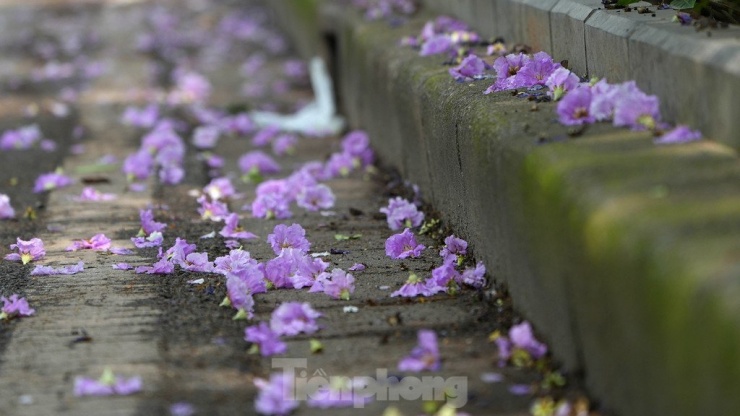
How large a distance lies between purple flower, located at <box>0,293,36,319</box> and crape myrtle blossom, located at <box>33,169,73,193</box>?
164 cm

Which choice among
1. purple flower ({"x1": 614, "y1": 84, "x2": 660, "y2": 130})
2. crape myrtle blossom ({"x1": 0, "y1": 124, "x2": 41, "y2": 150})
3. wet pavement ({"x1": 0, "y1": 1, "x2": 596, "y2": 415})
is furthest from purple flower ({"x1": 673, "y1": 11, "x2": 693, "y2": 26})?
crape myrtle blossom ({"x1": 0, "y1": 124, "x2": 41, "y2": 150})

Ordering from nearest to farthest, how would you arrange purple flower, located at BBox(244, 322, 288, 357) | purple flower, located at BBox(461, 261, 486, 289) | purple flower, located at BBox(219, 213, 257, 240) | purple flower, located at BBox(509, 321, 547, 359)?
purple flower, located at BBox(509, 321, 547, 359)
purple flower, located at BBox(244, 322, 288, 357)
purple flower, located at BBox(461, 261, 486, 289)
purple flower, located at BBox(219, 213, 257, 240)

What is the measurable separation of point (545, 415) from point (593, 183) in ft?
1.64

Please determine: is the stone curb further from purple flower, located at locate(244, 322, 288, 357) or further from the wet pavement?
purple flower, located at locate(244, 322, 288, 357)

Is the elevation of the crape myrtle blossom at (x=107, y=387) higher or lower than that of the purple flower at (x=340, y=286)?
higher

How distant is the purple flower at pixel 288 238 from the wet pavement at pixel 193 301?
6 centimetres

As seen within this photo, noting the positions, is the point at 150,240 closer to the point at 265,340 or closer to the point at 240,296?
the point at 240,296

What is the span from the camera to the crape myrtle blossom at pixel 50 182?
462cm

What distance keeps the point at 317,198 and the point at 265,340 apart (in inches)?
60.9

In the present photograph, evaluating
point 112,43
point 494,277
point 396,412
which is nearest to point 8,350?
point 396,412

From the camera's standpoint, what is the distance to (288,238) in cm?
354

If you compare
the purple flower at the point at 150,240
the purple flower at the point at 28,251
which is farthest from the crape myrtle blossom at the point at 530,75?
the purple flower at the point at 28,251

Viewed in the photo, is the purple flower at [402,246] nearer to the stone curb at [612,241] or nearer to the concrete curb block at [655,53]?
the stone curb at [612,241]

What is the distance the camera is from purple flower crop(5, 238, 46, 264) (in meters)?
3.55
